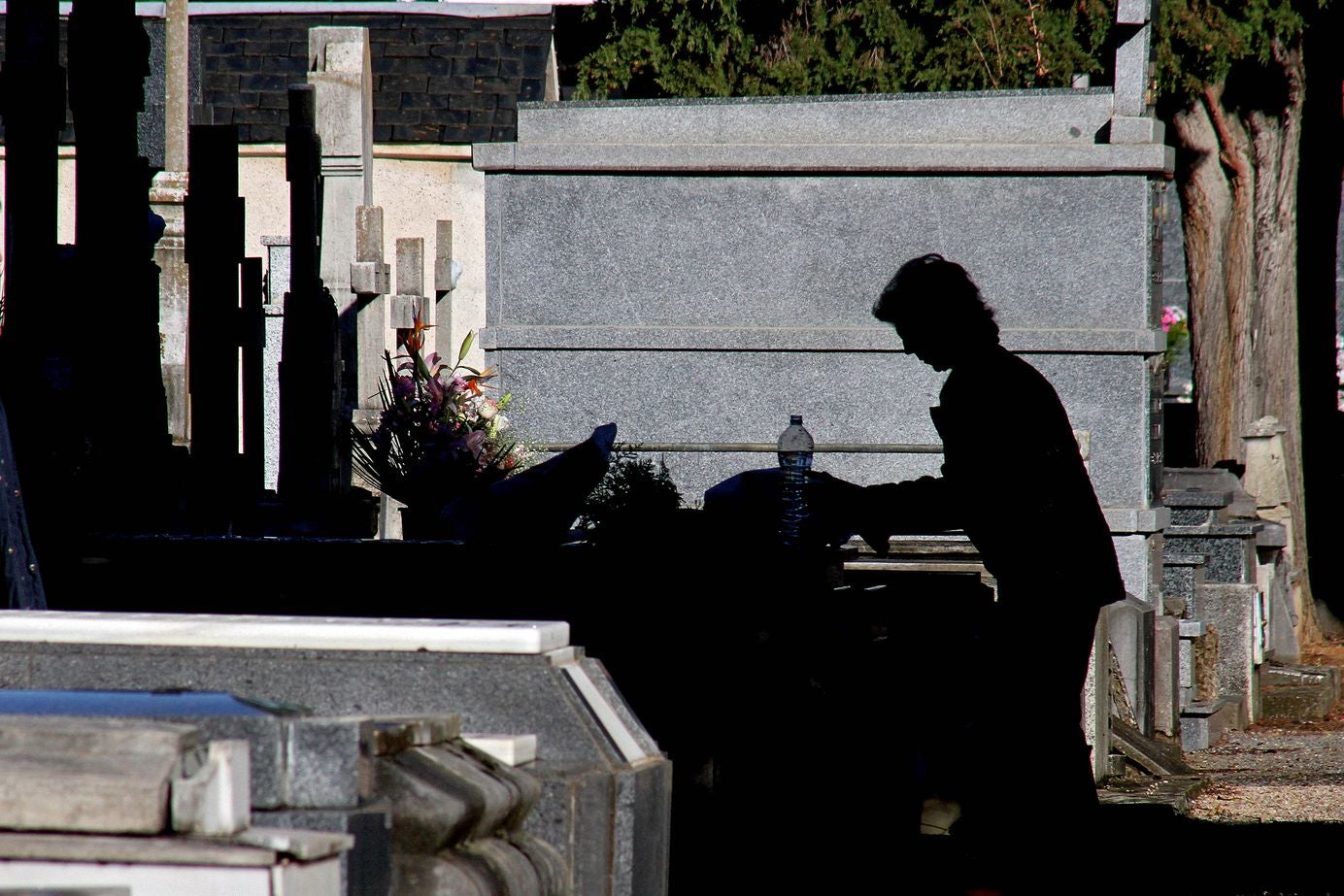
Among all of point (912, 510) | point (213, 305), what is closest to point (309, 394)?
point (213, 305)

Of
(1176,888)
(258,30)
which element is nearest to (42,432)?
(1176,888)

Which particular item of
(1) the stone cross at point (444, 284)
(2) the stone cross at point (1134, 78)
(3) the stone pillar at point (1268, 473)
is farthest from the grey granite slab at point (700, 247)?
(3) the stone pillar at point (1268, 473)

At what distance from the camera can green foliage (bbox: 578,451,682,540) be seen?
17.1 ft

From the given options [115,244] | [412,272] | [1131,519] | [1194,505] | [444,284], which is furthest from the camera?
[444,284]

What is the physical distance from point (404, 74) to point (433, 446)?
14.1m

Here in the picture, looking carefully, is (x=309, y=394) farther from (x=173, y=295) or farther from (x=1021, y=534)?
(x=1021, y=534)

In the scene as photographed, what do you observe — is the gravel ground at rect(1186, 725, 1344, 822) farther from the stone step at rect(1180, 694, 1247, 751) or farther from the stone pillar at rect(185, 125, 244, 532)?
the stone pillar at rect(185, 125, 244, 532)

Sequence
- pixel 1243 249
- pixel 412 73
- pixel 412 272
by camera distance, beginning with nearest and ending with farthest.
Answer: pixel 412 272, pixel 1243 249, pixel 412 73

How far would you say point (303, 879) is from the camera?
206 cm

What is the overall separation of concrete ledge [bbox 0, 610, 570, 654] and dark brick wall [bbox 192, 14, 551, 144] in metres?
15.9

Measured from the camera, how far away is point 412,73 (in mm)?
19953

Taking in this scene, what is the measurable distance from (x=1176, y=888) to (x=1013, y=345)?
3049mm

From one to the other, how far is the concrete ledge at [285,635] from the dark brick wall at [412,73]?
15.9 metres

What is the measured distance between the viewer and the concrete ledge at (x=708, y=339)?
845cm
